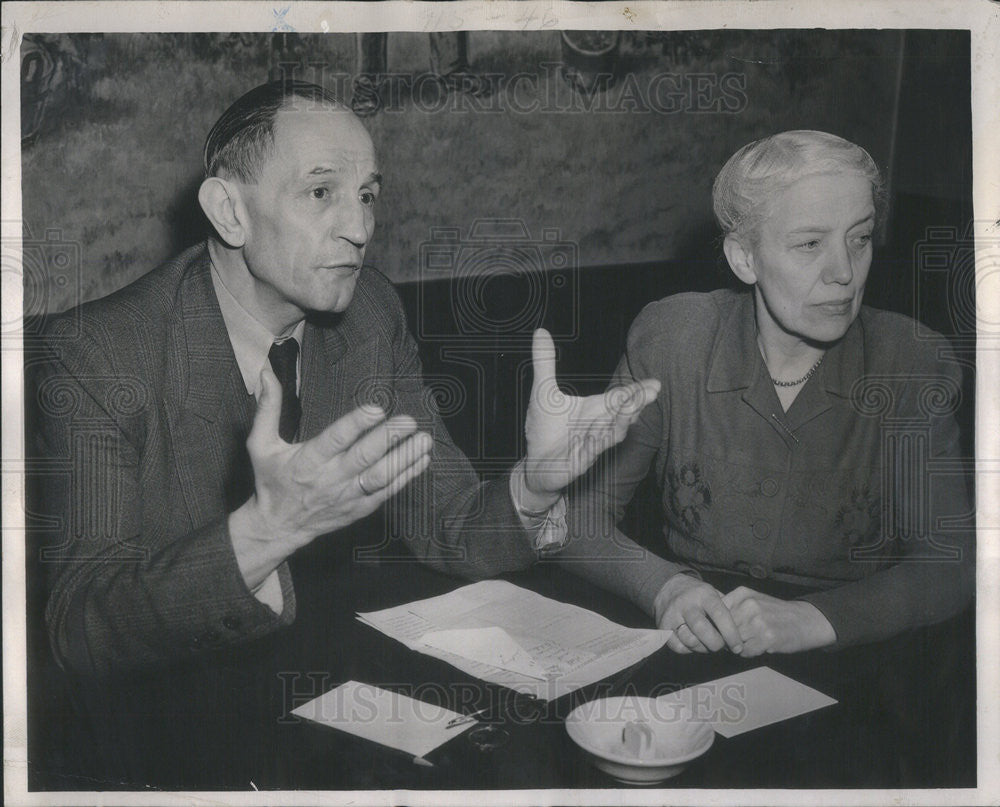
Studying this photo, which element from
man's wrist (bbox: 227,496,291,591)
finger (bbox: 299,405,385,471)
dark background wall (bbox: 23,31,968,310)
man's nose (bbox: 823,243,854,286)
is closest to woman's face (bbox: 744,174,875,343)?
man's nose (bbox: 823,243,854,286)

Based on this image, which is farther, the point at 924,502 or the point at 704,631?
the point at 924,502

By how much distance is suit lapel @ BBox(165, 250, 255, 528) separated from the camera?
5.25 feet

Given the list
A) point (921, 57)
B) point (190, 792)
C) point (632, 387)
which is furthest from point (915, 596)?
point (190, 792)

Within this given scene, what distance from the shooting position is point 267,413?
5.03 ft

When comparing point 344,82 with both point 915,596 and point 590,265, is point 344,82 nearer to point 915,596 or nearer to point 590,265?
point 590,265

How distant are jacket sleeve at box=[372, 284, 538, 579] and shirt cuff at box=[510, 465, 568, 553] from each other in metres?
0.01

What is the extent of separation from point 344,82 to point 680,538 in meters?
0.94

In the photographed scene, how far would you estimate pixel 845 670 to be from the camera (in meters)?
1.62

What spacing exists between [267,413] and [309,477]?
12 centimetres

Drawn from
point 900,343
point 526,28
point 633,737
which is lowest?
point 633,737

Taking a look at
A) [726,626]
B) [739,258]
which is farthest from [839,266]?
[726,626]

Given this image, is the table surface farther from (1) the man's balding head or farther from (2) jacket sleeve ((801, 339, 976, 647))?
(1) the man's balding head

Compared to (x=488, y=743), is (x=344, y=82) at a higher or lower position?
higher

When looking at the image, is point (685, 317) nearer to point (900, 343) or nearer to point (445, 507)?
point (900, 343)
